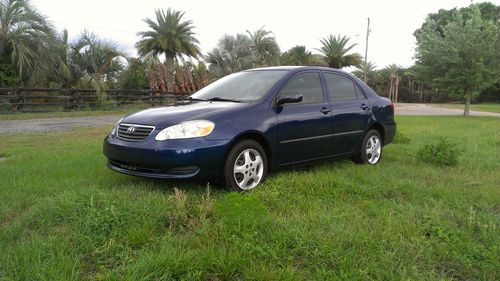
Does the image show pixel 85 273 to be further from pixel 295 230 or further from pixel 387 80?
pixel 387 80

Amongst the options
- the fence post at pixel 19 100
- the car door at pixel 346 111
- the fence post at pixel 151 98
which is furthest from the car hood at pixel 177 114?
the fence post at pixel 151 98

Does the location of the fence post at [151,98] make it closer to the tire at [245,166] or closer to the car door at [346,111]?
the car door at [346,111]

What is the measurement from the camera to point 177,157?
409cm

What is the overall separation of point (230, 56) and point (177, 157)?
29.8 metres

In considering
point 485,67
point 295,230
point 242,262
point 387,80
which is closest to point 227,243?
point 242,262

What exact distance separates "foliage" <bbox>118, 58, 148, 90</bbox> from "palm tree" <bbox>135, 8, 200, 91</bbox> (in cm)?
115

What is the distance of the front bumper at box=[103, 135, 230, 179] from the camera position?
4109 mm

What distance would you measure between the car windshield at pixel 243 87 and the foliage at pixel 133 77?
21.9 meters

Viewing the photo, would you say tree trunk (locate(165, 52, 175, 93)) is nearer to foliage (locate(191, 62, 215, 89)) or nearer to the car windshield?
foliage (locate(191, 62, 215, 89))

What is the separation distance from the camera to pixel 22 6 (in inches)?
704

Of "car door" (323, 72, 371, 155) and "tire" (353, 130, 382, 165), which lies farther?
"tire" (353, 130, 382, 165)

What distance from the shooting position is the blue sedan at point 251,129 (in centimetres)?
419

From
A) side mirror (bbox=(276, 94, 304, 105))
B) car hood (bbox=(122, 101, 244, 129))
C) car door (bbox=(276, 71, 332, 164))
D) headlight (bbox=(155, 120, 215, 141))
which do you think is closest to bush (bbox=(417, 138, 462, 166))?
car door (bbox=(276, 71, 332, 164))

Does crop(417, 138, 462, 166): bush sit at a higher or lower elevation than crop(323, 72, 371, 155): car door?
lower
